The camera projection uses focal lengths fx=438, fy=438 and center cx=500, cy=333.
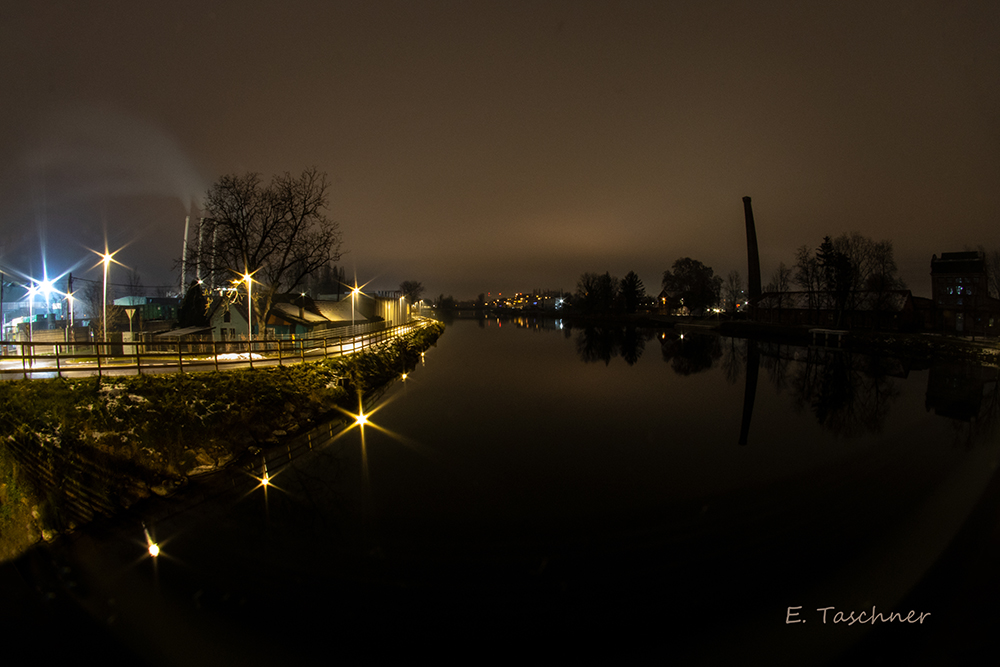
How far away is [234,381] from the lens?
Answer: 14.1 metres

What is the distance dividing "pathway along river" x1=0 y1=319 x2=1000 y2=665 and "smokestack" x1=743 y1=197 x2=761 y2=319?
58.4 meters

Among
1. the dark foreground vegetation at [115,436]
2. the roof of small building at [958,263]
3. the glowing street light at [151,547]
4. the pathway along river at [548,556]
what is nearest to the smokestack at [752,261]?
the roof of small building at [958,263]

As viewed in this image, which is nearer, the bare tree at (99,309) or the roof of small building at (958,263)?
the bare tree at (99,309)

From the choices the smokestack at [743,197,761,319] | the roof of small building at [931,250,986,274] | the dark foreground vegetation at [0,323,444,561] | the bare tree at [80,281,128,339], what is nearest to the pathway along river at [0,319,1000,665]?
the dark foreground vegetation at [0,323,444,561]

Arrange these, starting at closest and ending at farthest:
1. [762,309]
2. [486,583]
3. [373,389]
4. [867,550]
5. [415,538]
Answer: [486,583] < [867,550] < [415,538] < [373,389] < [762,309]

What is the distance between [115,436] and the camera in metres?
10.5

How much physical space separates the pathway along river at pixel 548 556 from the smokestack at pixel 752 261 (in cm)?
5836

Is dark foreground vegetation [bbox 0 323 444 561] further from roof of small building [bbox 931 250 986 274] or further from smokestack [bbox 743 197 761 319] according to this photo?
roof of small building [bbox 931 250 986 274]

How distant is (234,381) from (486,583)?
37.1ft

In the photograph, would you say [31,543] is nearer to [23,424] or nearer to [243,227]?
[23,424]

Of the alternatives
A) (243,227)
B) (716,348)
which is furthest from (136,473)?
(716,348)

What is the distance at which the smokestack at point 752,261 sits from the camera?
68.5m

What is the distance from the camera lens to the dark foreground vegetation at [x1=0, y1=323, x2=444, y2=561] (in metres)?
8.78

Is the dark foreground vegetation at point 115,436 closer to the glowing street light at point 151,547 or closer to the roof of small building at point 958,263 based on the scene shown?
the glowing street light at point 151,547
